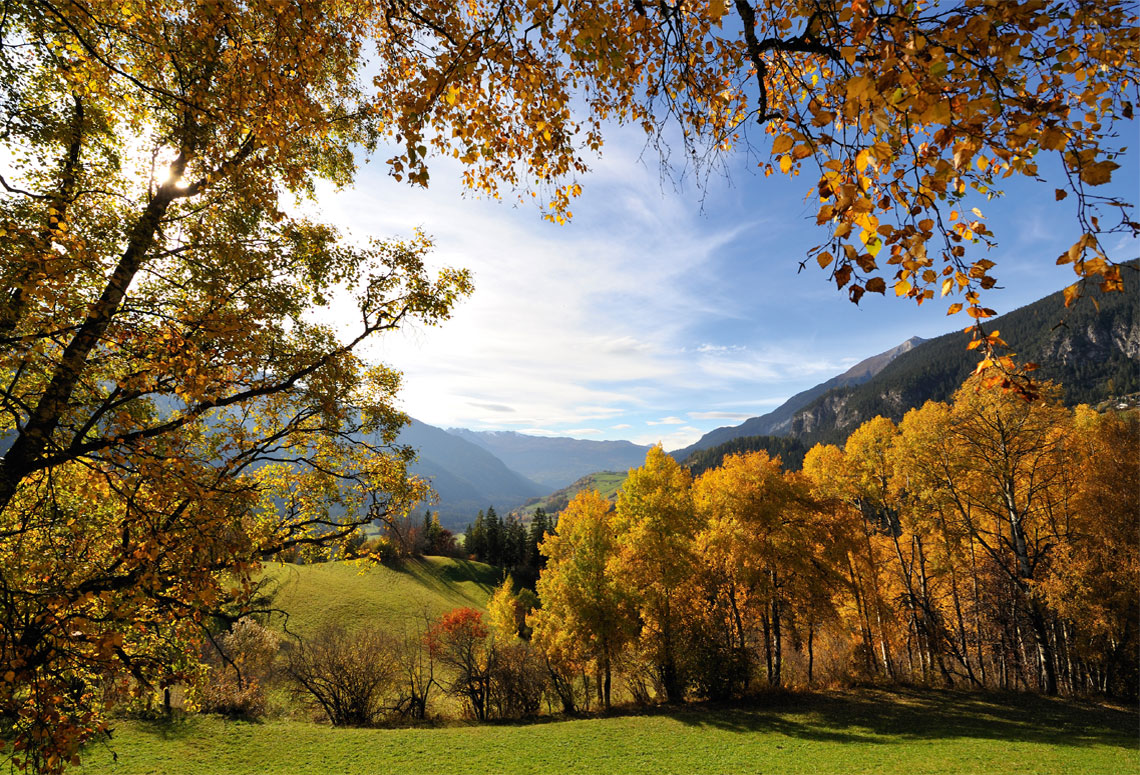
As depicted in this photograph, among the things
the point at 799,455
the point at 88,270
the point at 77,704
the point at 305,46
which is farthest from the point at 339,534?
the point at 799,455

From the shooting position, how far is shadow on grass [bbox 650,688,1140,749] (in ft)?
44.3

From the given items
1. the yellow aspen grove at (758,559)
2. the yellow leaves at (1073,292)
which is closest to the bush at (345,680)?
the yellow aspen grove at (758,559)

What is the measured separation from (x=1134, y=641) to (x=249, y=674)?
3681cm

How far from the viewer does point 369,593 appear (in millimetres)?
44531

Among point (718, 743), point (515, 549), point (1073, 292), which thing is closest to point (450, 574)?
point (515, 549)

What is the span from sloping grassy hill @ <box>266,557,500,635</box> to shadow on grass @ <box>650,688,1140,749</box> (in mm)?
26904

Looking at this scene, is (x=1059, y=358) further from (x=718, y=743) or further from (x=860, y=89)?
(x=860, y=89)

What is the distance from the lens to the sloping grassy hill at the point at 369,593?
38750mm

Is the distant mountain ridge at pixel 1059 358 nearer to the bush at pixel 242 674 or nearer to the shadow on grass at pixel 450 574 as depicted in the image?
the shadow on grass at pixel 450 574

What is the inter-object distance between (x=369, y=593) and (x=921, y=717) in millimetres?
45614

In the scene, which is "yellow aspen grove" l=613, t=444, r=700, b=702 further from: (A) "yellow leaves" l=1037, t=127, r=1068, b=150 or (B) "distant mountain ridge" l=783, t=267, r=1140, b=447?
(B) "distant mountain ridge" l=783, t=267, r=1140, b=447

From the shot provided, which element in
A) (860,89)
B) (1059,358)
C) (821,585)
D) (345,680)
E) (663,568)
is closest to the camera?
(860,89)

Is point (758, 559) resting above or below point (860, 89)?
below

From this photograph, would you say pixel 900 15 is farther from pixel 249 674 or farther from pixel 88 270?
pixel 249 674
